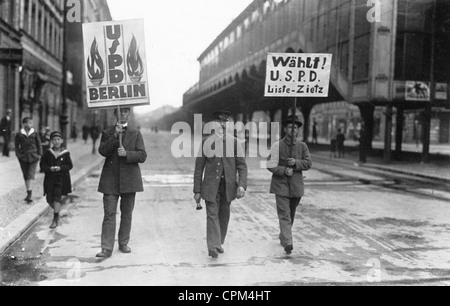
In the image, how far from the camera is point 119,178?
21.4ft

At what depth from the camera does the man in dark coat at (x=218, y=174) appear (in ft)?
21.1

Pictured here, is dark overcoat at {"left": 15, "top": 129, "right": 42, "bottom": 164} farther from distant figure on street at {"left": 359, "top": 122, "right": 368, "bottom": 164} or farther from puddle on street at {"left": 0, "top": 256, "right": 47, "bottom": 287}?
distant figure on street at {"left": 359, "top": 122, "right": 368, "bottom": 164}

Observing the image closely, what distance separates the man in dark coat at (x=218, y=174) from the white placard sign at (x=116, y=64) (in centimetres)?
113

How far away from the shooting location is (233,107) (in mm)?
59812

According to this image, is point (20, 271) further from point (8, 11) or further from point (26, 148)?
point (8, 11)

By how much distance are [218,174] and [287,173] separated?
37.0 inches

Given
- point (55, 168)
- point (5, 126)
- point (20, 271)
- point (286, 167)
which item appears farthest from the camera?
point (5, 126)

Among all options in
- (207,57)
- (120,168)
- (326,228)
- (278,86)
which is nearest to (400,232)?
(326,228)

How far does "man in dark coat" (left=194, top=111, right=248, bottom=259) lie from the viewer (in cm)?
645

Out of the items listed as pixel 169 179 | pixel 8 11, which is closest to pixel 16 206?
pixel 169 179

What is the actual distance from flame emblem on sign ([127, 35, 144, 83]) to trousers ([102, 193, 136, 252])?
1619mm

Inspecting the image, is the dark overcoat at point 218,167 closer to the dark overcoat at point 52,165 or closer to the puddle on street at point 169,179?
the dark overcoat at point 52,165

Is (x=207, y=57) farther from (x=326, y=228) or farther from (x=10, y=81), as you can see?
(x=326, y=228)

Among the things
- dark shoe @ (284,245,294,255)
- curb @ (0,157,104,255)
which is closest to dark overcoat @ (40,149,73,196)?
curb @ (0,157,104,255)
